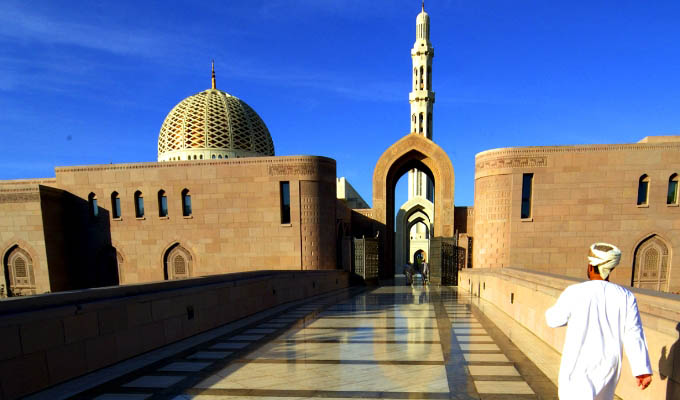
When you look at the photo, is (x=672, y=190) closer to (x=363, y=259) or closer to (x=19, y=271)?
(x=363, y=259)

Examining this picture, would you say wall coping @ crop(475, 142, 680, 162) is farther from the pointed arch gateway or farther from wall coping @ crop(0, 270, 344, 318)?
wall coping @ crop(0, 270, 344, 318)

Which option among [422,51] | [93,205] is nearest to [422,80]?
[422,51]

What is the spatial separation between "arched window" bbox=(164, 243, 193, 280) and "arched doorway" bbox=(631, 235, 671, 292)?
17934 mm

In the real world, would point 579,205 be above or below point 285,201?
below

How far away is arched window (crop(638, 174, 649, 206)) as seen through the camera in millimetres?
12617

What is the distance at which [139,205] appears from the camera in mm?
14297

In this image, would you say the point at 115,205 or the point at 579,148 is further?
the point at 115,205

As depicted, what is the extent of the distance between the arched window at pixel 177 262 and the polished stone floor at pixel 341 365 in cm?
912

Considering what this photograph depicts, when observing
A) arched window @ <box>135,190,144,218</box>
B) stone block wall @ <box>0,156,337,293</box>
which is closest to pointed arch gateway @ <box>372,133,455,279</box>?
stone block wall @ <box>0,156,337,293</box>

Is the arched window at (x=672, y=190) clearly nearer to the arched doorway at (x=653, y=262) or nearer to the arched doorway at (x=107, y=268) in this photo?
the arched doorway at (x=653, y=262)

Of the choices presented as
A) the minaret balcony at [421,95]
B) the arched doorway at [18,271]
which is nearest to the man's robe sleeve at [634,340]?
the arched doorway at [18,271]

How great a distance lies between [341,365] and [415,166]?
14.8 meters

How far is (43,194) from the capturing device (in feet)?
43.6

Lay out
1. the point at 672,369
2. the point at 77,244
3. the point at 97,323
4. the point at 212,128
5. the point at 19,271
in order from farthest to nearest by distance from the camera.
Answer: the point at 212,128, the point at 77,244, the point at 19,271, the point at 97,323, the point at 672,369
